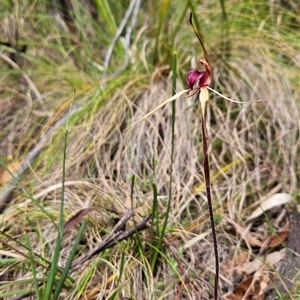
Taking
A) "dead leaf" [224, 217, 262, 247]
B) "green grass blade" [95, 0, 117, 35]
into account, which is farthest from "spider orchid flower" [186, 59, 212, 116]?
"green grass blade" [95, 0, 117, 35]

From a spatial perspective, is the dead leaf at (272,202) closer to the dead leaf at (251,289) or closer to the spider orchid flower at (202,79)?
the dead leaf at (251,289)

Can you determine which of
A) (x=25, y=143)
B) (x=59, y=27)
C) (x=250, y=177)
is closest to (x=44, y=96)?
(x=25, y=143)

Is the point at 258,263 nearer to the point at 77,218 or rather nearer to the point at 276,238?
the point at 276,238

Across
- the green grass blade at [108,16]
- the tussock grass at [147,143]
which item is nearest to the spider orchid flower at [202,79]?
the tussock grass at [147,143]

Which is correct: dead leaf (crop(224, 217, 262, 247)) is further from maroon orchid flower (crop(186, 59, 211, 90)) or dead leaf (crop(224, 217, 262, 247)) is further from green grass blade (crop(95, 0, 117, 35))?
green grass blade (crop(95, 0, 117, 35))

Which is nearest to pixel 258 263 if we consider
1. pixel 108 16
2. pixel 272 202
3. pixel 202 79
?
pixel 272 202
